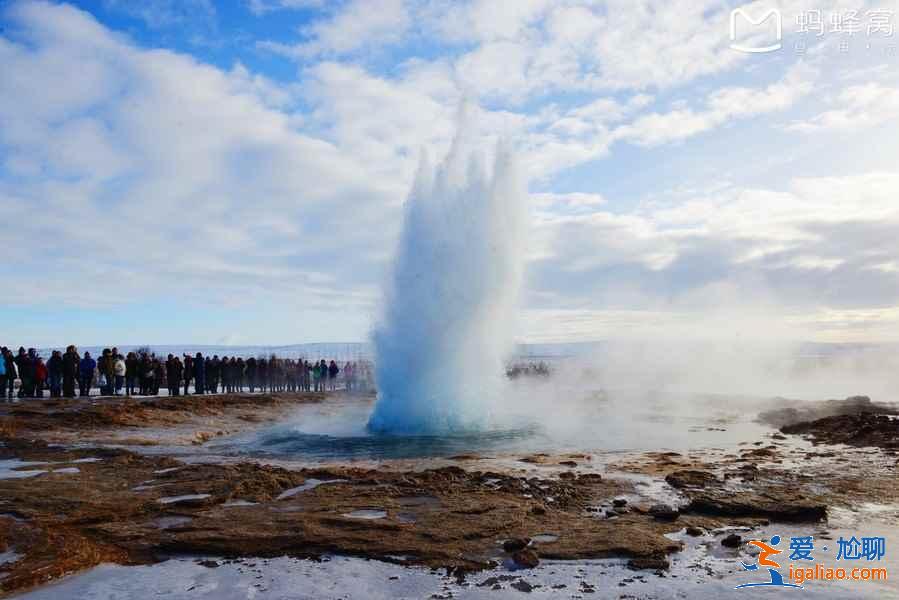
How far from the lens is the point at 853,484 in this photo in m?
7.35

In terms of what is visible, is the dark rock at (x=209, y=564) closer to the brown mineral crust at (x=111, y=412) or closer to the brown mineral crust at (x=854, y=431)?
the brown mineral crust at (x=111, y=412)

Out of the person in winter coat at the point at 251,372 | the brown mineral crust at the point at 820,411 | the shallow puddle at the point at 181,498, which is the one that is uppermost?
the person in winter coat at the point at 251,372

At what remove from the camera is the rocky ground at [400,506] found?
4801 millimetres

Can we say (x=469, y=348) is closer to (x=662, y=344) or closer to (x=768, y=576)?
(x=768, y=576)

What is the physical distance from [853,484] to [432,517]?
17.2 ft

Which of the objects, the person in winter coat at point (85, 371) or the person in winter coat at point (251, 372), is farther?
the person in winter coat at point (251, 372)

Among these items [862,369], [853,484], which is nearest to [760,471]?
[853,484]

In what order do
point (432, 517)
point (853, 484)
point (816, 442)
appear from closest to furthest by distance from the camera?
point (432, 517)
point (853, 484)
point (816, 442)

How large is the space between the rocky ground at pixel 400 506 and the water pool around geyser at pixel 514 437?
57.4 inches

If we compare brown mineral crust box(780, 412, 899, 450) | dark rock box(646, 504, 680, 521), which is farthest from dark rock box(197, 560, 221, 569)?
brown mineral crust box(780, 412, 899, 450)

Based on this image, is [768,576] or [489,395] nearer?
[768,576]

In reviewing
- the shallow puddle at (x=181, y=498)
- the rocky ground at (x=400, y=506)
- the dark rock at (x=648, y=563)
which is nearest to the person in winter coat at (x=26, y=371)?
the rocky ground at (x=400, y=506)

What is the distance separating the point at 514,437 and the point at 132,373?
587 inches

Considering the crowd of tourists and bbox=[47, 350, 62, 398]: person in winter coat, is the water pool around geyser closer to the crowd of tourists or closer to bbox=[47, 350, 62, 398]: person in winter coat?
the crowd of tourists
